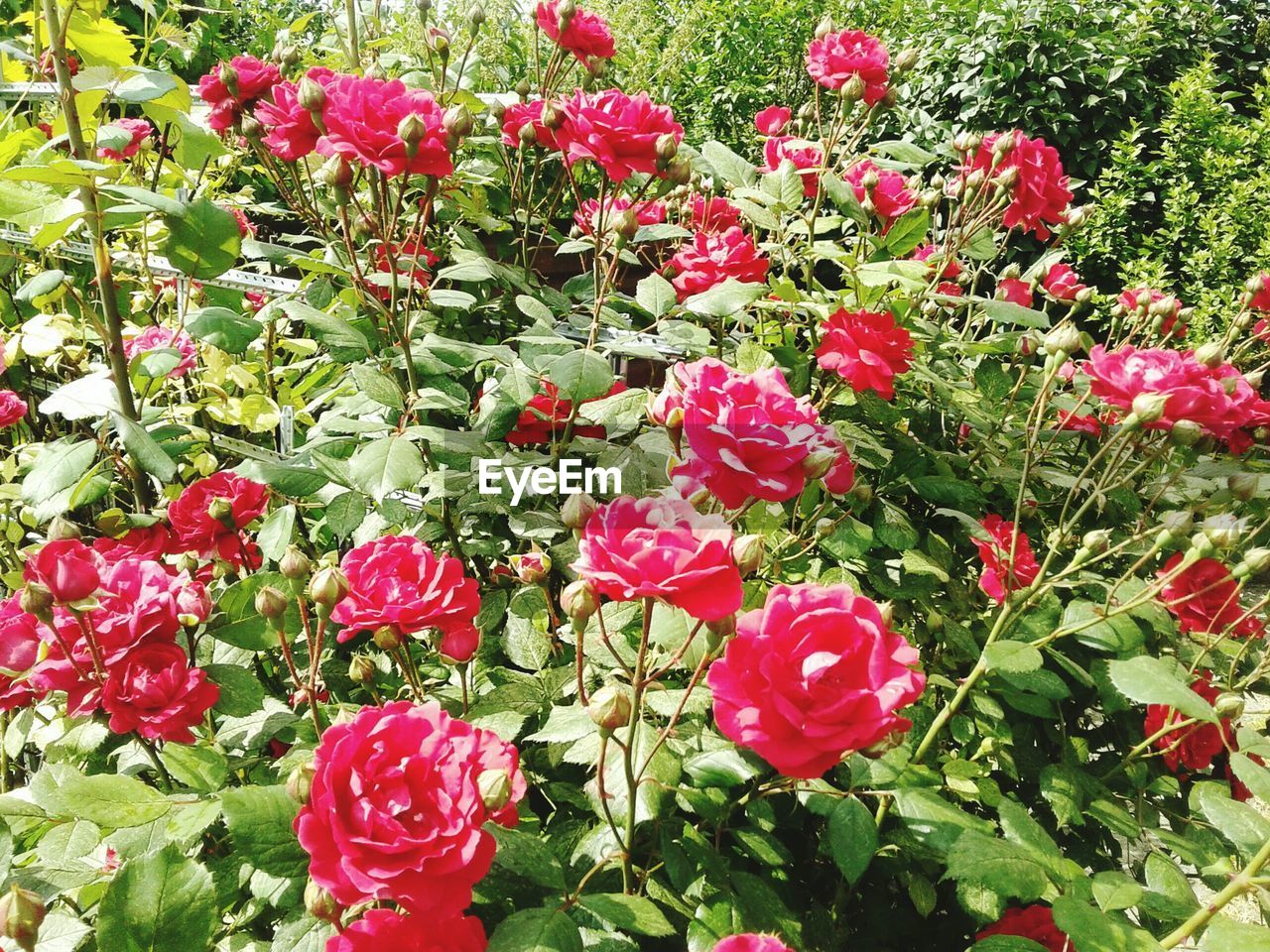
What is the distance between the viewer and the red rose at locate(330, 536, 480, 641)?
86 cm

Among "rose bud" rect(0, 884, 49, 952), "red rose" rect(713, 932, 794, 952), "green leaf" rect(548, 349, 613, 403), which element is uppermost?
"green leaf" rect(548, 349, 613, 403)

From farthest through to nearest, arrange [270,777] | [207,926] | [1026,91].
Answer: [1026,91] → [270,777] → [207,926]

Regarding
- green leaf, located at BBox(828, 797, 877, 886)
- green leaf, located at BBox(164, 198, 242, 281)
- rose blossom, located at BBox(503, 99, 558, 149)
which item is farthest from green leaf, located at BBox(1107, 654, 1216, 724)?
green leaf, located at BBox(164, 198, 242, 281)

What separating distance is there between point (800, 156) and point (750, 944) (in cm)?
148

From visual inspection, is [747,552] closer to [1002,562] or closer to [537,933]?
[537,933]

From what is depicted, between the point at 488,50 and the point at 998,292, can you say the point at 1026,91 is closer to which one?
the point at 488,50

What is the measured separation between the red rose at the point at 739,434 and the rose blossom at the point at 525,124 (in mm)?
674

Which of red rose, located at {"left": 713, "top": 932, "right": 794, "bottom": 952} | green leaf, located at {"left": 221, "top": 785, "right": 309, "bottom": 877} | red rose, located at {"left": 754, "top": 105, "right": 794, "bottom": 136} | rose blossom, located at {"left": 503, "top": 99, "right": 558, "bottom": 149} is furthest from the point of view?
red rose, located at {"left": 754, "top": 105, "right": 794, "bottom": 136}

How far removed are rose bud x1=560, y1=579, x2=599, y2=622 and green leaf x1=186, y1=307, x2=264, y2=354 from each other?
70cm

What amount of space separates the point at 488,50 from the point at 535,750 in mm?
2428

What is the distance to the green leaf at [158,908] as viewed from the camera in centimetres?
68

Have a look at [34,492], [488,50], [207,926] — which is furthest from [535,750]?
[488,50]

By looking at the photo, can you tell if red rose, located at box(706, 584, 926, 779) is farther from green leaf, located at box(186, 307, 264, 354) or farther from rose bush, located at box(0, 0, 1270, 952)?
green leaf, located at box(186, 307, 264, 354)

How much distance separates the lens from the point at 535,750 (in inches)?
43.6
